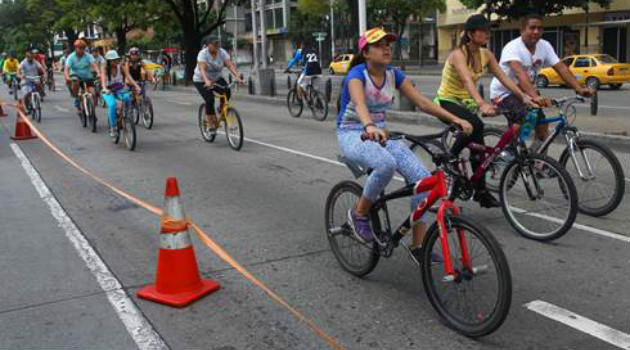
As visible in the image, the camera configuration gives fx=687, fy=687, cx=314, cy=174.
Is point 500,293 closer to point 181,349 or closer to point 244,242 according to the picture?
point 181,349

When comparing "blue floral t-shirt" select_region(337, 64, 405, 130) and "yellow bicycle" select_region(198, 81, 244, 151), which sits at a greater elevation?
"blue floral t-shirt" select_region(337, 64, 405, 130)

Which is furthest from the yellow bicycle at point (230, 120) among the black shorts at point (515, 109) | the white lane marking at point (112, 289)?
the black shorts at point (515, 109)

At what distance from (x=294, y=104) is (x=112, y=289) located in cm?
1308

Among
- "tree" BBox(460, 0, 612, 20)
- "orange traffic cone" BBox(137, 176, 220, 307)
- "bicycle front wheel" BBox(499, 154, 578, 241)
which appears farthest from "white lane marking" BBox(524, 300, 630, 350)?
"tree" BBox(460, 0, 612, 20)

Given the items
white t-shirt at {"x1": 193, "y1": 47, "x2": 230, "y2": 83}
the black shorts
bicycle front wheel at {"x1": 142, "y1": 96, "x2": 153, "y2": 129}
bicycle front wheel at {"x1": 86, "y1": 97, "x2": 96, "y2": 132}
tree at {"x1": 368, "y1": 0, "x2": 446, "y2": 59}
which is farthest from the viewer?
tree at {"x1": 368, "y1": 0, "x2": 446, "y2": 59}

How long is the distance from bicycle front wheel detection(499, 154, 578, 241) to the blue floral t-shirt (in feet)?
5.61

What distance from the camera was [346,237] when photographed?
5.27m

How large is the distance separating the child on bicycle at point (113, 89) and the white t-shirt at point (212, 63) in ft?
5.25

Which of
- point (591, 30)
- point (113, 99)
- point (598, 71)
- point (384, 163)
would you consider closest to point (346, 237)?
point (384, 163)

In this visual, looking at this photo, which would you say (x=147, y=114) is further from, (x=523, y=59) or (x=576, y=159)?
(x=576, y=159)

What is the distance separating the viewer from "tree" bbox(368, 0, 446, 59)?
54.2 metres

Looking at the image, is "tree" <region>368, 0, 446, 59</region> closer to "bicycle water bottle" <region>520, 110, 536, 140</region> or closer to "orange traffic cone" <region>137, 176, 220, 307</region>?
"bicycle water bottle" <region>520, 110, 536, 140</region>

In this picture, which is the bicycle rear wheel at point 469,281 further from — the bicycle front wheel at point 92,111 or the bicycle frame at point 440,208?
the bicycle front wheel at point 92,111

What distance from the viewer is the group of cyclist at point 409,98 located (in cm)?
460
